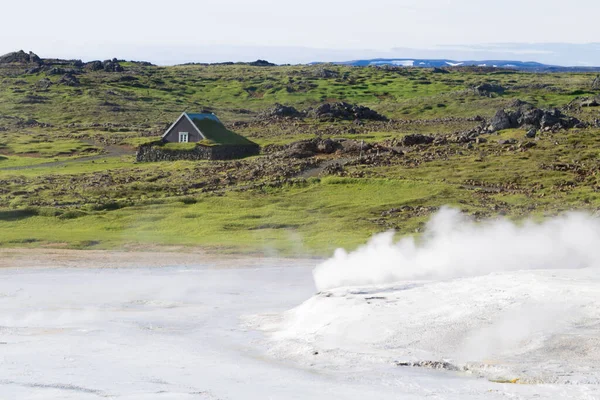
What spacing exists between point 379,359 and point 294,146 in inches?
2457

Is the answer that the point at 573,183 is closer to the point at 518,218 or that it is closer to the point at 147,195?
the point at 518,218

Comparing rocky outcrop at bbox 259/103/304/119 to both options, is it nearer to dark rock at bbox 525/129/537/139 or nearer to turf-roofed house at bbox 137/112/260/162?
turf-roofed house at bbox 137/112/260/162

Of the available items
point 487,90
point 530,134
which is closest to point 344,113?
point 487,90

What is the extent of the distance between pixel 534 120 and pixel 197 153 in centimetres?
3413

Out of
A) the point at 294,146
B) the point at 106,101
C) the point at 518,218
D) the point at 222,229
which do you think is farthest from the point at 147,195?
the point at 106,101

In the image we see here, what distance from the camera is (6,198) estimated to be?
217ft

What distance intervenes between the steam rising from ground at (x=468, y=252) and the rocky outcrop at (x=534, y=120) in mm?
36394

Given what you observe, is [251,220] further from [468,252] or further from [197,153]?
[197,153]

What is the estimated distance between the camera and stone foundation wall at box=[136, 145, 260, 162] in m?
88.7

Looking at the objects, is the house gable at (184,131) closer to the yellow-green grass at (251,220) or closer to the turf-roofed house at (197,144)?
the turf-roofed house at (197,144)

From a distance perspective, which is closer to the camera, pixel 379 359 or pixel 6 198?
pixel 379 359

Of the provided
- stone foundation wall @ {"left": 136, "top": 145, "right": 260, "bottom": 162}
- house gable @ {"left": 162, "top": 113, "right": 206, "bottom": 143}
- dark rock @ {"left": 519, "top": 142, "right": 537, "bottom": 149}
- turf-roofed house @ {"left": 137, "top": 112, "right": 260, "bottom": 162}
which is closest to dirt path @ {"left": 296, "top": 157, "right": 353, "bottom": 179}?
stone foundation wall @ {"left": 136, "top": 145, "right": 260, "bottom": 162}

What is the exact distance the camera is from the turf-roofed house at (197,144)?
89.2 m

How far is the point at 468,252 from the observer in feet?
136
